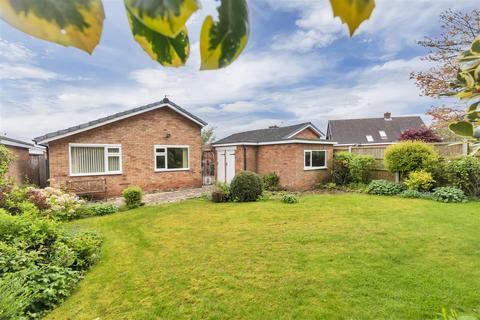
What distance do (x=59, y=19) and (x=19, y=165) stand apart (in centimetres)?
1483

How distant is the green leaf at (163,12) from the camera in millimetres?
249

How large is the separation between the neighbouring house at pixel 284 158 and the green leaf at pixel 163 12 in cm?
1285

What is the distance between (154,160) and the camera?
1251 cm

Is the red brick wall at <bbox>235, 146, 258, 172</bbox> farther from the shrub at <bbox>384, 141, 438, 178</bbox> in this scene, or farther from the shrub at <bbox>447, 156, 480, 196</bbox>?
the shrub at <bbox>447, 156, 480, 196</bbox>

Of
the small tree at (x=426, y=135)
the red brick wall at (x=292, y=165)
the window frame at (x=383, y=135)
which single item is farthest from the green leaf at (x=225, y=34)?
the window frame at (x=383, y=135)

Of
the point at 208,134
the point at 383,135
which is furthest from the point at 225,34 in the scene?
the point at 383,135

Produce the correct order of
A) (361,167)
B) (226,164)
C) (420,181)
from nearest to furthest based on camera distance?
(420,181) → (361,167) → (226,164)

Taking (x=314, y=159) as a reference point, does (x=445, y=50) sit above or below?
above

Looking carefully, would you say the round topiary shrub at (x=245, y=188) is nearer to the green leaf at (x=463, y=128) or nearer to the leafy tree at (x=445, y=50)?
the leafy tree at (x=445, y=50)

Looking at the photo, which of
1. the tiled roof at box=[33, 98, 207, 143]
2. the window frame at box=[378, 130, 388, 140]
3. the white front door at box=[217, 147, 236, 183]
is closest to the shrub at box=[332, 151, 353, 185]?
the white front door at box=[217, 147, 236, 183]

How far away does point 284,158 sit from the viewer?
13172 mm

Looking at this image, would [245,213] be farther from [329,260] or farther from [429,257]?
[429,257]

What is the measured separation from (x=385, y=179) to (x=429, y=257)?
8.74 metres

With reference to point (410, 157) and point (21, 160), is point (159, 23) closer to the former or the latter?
point (410, 157)
